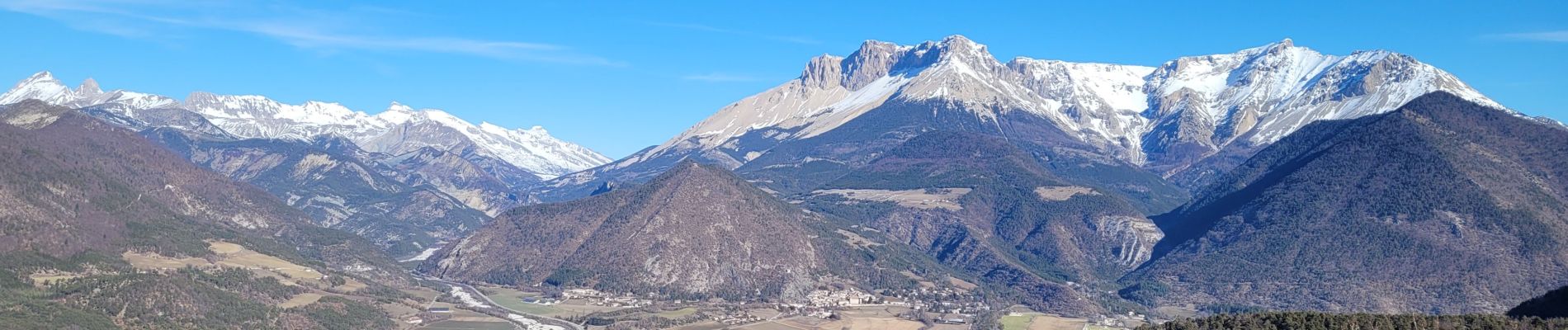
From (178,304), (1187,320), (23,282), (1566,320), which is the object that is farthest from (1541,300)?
(23,282)

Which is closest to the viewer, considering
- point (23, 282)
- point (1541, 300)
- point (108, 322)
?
point (1541, 300)

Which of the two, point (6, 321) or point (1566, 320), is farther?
point (6, 321)

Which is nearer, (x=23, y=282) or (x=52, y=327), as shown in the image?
(x=52, y=327)

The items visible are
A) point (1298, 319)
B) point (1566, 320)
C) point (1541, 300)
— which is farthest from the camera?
point (1541, 300)

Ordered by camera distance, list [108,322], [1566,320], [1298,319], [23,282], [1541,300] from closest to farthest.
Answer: [1566,320], [1298,319], [1541,300], [108,322], [23,282]

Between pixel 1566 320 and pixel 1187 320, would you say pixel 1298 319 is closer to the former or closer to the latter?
pixel 1187 320

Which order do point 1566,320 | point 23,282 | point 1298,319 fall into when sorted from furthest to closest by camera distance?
point 23,282 → point 1298,319 → point 1566,320

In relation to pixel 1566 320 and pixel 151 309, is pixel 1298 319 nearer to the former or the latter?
pixel 1566 320

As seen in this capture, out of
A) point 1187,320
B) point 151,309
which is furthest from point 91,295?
point 1187,320
